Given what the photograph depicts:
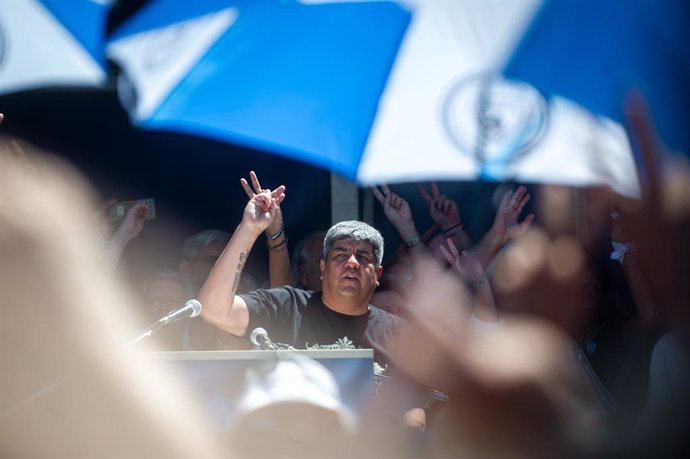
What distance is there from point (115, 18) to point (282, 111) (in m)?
1.19

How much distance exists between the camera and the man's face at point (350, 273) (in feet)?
10.9

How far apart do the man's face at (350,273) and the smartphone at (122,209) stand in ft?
5.28

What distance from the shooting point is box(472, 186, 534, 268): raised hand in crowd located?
375 centimetres

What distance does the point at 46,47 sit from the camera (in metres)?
3.11

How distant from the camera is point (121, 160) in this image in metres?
4.82

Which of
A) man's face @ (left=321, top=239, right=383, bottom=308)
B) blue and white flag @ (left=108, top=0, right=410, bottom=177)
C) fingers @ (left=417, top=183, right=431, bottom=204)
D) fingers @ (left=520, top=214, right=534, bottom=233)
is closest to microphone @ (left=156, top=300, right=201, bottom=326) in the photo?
blue and white flag @ (left=108, top=0, right=410, bottom=177)

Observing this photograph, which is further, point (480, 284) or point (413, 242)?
point (413, 242)

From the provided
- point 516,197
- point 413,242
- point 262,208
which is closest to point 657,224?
point 262,208

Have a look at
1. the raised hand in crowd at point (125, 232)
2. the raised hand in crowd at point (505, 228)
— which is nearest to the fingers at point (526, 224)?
the raised hand in crowd at point (505, 228)

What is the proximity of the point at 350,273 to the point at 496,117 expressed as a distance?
1.03 meters

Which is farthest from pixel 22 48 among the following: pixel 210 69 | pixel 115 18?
pixel 210 69

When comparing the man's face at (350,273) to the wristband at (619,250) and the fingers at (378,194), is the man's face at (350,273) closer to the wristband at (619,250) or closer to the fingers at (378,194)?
the fingers at (378,194)

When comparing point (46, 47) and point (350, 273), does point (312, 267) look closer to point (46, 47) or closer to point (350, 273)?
point (350, 273)

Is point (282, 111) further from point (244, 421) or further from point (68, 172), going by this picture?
point (68, 172)
